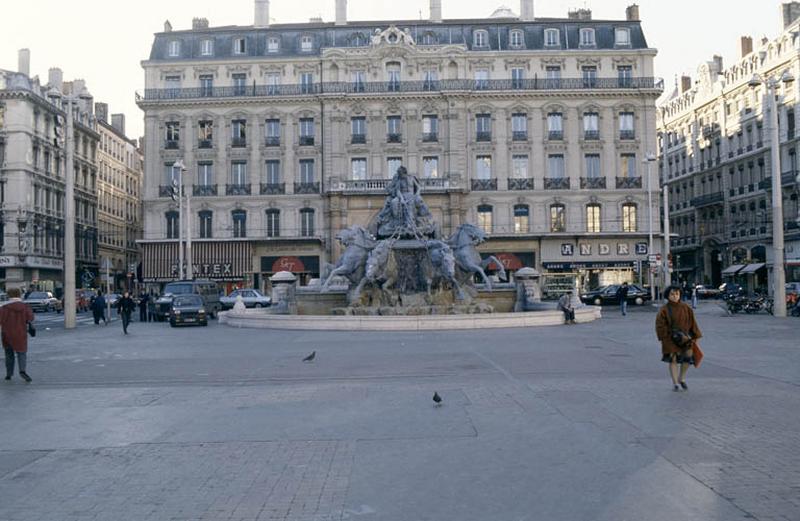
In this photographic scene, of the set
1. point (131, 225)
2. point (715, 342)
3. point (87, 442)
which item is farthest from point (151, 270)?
point (87, 442)

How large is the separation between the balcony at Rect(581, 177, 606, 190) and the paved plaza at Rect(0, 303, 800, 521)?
42.0 meters

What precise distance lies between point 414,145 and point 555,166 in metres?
10.6

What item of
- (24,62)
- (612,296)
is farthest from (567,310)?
(24,62)

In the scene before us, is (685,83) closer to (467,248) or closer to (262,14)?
(262,14)

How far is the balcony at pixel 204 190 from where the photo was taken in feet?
183

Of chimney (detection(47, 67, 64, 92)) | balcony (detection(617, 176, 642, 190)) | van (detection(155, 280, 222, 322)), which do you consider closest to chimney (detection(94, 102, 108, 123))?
chimney (detection(47, 67, 64, 92))

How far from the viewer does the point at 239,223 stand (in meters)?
55.5

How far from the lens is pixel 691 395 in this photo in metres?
9.91

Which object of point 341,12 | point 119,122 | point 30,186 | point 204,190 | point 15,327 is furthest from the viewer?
point 119,122

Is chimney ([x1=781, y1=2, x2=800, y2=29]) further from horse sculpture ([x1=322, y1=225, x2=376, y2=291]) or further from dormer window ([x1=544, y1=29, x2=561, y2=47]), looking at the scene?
horse sculpture ([x1=322, y1=225, x2=376, y2=291])

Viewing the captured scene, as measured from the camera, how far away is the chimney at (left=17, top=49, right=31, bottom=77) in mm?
61438

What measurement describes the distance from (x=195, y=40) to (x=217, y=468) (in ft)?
185

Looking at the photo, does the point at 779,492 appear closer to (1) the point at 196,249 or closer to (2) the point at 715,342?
(2) the point at 715,342

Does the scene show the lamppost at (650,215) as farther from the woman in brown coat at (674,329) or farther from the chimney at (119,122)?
the chimney at (119,122)
